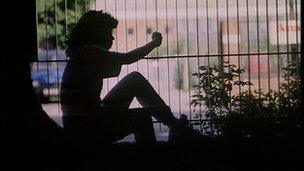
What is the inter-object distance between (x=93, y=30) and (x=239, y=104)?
1265 mm

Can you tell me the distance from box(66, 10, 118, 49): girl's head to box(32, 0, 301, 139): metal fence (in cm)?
79

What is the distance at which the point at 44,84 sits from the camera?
3709 millimetres

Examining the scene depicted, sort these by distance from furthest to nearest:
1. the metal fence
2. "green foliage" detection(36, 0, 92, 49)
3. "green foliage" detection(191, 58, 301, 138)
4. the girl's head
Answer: the metal fence, "green foliage" detection(36, 0, 92, 49), "green foliage" detection(191, 58, 301, 138), the girl's head

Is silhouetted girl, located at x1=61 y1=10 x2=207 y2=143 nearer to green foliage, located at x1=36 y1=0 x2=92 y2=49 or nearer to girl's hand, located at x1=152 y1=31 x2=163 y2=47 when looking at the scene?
girl's hand, located at x1=152 y1=31 x2=163 y2=47

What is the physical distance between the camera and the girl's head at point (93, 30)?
9.13 feet

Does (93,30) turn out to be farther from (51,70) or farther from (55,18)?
(51,70)

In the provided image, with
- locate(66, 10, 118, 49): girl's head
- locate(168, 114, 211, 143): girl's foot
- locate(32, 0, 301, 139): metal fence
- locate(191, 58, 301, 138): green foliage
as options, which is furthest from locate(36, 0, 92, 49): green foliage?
locate(168, 114, 211, 143): girl's foot

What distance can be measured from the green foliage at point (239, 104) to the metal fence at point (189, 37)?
0.24 ft

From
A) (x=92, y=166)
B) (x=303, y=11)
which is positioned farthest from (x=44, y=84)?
(x=303, y=11)

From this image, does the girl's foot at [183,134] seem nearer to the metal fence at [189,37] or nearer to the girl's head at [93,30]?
the girl's head at [93,30]

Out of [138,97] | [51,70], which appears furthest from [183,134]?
[51,70]

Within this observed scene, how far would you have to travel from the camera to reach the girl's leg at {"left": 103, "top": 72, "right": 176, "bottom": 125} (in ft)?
9.19

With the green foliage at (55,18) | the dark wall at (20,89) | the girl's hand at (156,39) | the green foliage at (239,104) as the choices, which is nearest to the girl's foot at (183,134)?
the green foliage at (239,104)

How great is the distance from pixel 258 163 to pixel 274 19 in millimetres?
1874
